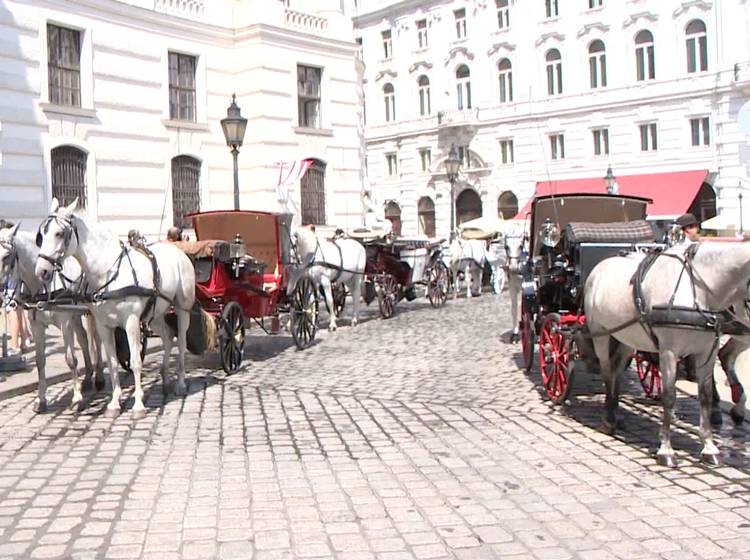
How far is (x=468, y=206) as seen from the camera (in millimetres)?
44875

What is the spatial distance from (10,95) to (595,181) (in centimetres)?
2742

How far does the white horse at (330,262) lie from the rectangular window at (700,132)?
24.1m

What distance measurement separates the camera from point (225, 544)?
4.76 meters

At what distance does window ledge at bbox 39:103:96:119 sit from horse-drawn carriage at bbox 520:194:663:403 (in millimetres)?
10804

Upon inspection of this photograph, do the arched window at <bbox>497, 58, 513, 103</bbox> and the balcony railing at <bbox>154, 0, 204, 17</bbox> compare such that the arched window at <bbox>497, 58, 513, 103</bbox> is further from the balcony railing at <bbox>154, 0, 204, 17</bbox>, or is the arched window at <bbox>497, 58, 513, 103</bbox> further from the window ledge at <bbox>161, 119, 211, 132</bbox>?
the window ledge at <bbox>161, 119, 211, 132</bbox>

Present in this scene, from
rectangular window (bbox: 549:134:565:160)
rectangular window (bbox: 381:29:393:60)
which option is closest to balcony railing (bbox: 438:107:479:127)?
rectangular window (bbox: 549:134:565:160)

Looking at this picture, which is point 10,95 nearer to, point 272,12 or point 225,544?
point 272,12

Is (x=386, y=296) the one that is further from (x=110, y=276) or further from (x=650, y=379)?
(x=110, y=276)

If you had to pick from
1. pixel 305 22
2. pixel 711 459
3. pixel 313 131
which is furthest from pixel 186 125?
pixel 711 459

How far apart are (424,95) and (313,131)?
2591cm

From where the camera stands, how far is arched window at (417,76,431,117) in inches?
1817

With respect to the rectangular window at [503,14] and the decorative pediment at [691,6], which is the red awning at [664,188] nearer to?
the decorative pediment at [691,6]

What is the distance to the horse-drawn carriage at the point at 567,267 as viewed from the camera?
816 cm

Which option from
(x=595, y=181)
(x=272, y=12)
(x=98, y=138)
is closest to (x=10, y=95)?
(x=98, y=138)
